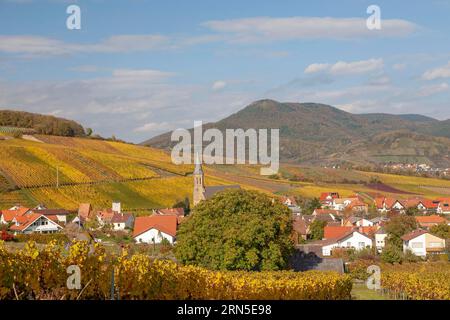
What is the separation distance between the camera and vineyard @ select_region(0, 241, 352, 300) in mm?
20297

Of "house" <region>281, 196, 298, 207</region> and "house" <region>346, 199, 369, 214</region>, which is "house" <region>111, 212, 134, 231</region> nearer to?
"house" <region>281, 196, 298, 207</region>

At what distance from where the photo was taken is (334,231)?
73.0 meters

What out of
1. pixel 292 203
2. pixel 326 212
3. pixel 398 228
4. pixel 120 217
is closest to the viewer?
pixel 398 228

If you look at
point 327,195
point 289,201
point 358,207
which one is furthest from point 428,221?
point 327,195

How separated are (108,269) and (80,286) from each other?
100cm

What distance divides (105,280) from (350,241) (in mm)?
51201

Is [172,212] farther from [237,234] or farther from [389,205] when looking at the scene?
[237,234]

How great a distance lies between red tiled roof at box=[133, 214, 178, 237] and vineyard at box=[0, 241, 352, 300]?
133 feet

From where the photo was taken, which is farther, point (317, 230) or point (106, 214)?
point (317, 230)

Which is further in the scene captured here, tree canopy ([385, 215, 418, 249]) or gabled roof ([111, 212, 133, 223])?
gabled roof ([111, 212, 133, 223])

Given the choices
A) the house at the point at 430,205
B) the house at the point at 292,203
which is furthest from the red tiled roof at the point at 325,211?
the house at the point at 430,205

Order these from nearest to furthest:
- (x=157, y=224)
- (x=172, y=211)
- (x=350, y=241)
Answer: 1. (x=157, y=224)
2. (x=350, y=241)
3. (x=172, y=211)

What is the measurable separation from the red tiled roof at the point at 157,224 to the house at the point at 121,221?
5.29m

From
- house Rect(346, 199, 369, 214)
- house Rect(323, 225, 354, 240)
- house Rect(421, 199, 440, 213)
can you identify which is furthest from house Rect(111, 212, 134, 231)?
house Rect(421, 199, 440, 213)
